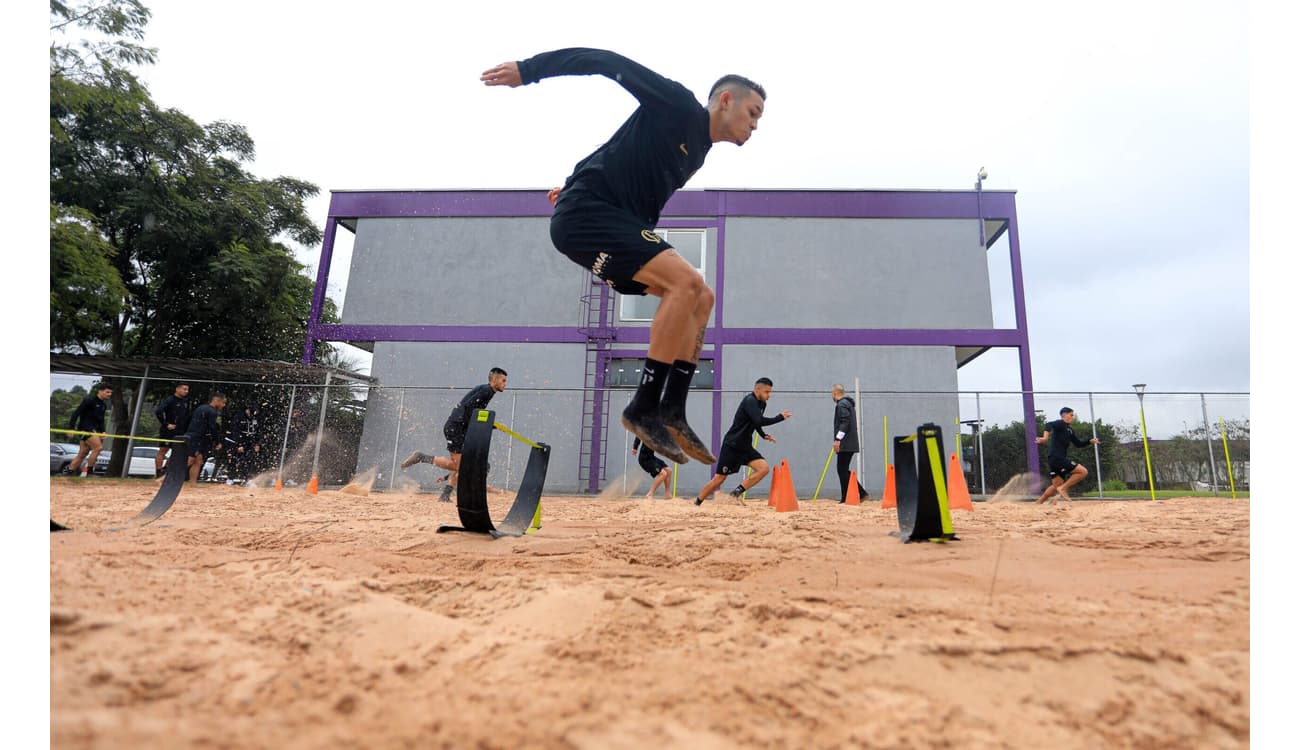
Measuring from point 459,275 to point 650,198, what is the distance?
536 inches

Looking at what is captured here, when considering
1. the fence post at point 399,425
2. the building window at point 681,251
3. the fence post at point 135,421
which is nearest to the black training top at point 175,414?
the fence post at point 135,421

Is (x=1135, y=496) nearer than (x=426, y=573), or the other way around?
Answer: (x=426, y=573)

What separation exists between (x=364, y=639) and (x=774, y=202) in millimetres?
15444

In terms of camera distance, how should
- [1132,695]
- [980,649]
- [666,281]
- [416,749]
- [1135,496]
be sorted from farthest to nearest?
[1135,496] < [666,281] < [980,649] < [1132,695] < [416,749]

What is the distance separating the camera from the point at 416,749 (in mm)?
1044

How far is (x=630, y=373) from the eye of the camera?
14.9 metres

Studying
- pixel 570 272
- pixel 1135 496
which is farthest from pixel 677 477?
pixel 1135 496

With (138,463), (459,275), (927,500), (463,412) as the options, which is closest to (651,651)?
(927,500)

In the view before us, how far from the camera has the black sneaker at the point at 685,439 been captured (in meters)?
3.04

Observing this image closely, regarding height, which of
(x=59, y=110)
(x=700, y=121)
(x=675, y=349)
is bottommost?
(x=675, y=349)

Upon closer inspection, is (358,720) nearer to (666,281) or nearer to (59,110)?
(666,281)

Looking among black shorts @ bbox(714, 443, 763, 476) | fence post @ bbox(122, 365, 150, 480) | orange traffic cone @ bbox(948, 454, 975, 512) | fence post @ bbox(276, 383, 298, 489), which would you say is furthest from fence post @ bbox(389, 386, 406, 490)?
orange traffic cone @ bbox(948, 454, 975, 512)

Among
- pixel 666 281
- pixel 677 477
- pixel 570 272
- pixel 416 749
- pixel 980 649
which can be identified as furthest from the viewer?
pixel 570 272

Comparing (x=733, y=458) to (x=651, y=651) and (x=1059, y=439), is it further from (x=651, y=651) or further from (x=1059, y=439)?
(x=651, y=651)
